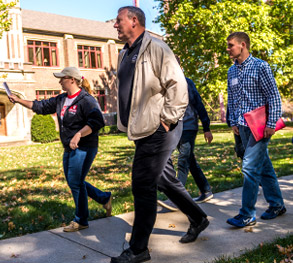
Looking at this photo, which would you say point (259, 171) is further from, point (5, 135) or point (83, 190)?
point (5, 135)

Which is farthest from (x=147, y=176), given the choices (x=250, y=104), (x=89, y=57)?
(x=89, y=57)

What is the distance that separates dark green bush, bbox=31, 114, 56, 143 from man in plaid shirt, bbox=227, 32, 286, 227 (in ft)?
73.3

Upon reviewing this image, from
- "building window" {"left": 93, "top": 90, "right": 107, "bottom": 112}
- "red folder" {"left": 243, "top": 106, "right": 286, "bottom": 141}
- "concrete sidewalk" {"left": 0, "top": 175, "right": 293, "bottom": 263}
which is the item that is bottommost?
"concrete sidewalk" {"left": 0, "top": 175, "right": 293, "bottom": 263}

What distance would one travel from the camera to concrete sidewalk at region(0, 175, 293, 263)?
374 centimetres

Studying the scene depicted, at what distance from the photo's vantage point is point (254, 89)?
4.52m

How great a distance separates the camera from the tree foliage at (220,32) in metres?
22.1

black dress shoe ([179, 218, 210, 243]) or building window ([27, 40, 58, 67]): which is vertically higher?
building window ([27, 40, 58, 67])

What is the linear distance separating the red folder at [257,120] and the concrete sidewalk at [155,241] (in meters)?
1.06

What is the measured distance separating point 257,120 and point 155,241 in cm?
173

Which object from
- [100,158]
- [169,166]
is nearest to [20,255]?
[169,166]

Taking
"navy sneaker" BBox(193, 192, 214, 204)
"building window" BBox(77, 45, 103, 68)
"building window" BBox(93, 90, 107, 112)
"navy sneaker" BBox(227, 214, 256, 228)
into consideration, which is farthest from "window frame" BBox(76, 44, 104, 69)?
"navy sneaker" BBox(227, 214, 256, 228)

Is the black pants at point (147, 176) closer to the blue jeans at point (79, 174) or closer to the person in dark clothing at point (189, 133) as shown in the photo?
the blue jeans at point (79, 174)

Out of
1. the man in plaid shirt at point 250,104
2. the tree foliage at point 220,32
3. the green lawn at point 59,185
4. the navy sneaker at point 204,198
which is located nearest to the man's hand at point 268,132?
the man in plaid shirt at point 250,104

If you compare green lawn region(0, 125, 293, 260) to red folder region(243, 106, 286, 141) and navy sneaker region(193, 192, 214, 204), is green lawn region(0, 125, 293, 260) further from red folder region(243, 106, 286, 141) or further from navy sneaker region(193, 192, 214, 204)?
red folder region(243, 106, 286, 141)
